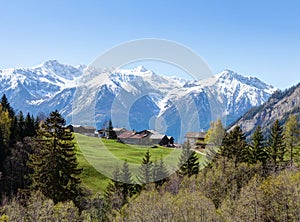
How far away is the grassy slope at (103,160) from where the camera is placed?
241ft

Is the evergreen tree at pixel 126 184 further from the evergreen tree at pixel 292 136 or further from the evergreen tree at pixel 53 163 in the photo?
the evergreen tree at pixel 292 136

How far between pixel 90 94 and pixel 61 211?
42.1 ft

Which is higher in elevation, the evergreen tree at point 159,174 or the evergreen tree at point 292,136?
the evergreen tree at point 292,136

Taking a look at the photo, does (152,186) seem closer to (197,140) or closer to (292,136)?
(292,136)

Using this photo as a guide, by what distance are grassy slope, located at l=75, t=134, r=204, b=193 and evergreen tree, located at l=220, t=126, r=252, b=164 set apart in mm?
10412

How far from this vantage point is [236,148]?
227 feet

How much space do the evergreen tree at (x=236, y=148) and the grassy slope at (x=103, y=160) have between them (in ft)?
34.2

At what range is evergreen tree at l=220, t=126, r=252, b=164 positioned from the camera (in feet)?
225

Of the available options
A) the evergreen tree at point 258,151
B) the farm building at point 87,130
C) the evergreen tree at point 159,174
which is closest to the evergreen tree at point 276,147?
the evergreen tree at point 258,151

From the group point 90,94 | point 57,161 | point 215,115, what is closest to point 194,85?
point 215,115

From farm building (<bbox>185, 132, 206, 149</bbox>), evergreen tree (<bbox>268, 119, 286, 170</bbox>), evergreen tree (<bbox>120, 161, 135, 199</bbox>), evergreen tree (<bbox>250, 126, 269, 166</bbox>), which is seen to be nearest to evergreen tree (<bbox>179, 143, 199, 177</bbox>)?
evergreen tree (<bbox>120, 161, 135, 199</bbox>)

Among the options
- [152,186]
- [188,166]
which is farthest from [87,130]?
[152,186]

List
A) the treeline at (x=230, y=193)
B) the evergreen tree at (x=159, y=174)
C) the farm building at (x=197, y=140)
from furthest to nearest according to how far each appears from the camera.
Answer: the farm building at (x=197, y=140) → the evergreen tree at (x=159, y=174) → the treeline at (x=230, y=193)

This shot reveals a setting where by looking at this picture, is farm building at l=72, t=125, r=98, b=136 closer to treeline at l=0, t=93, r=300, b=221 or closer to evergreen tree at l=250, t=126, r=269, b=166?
treeline at l=0, t=93, r=300, b=221
